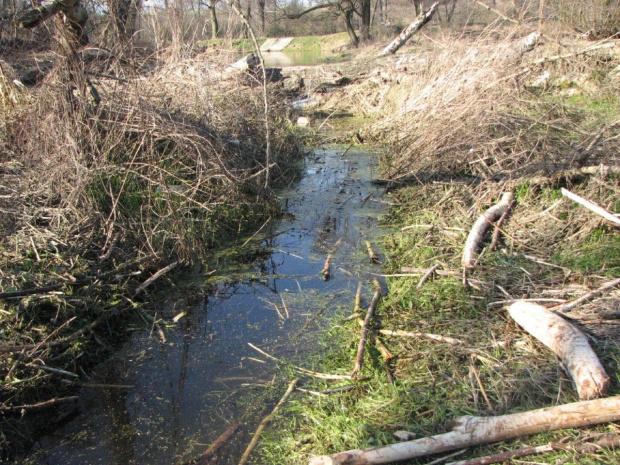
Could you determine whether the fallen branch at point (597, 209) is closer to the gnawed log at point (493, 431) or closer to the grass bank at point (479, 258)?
the grass bank at point (479, 258)

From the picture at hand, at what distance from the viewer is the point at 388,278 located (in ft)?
15.5

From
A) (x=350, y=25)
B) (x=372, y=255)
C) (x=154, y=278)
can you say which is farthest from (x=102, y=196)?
(x=350, y=25)

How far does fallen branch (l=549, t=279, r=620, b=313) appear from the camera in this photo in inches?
137

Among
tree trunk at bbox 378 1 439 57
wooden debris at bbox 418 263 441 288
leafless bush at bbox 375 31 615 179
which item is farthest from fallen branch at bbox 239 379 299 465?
tree trunk at bbox 378 1 439 57

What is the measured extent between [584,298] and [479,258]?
3.40 feet

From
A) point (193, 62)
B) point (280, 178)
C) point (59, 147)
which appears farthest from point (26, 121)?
point (280, 178)

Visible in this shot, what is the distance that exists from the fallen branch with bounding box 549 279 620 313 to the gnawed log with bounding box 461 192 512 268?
2.91ft

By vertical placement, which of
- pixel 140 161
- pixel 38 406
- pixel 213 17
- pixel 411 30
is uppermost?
pixel 213 17

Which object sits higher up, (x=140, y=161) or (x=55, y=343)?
(x=140, y=161)

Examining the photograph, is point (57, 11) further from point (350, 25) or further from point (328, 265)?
point (350, 25)

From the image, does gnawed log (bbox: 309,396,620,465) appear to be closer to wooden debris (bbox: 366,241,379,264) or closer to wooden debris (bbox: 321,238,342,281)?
wooden debris (bbox: 321,238,342,281)

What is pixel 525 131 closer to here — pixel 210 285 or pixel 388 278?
pixel 388 278

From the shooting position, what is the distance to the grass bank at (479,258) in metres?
2.95

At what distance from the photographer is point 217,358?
3812 millimetres
